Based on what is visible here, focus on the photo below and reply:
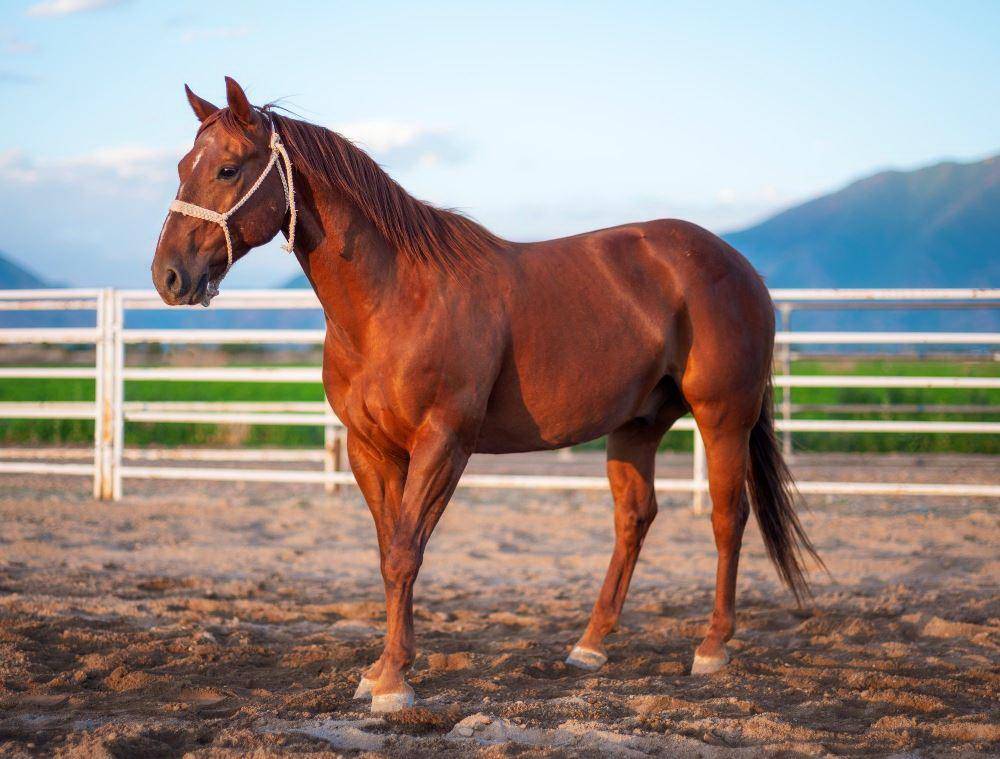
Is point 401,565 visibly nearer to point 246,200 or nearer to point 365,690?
point 365,690

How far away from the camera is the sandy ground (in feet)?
9.02

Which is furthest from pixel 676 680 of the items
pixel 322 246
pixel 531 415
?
pixel 322 246

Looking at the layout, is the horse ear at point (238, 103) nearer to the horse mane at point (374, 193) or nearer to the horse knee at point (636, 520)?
the horse mane at point (374, 193)

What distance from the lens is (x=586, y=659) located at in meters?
3.75

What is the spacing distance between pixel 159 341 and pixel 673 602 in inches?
223

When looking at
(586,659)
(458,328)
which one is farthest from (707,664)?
(458,328)

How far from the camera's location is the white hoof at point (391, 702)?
3.01 meters

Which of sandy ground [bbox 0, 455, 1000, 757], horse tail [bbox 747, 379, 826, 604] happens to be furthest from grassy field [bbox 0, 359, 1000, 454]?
horse tail [bbox 747, 379, 826, 604]

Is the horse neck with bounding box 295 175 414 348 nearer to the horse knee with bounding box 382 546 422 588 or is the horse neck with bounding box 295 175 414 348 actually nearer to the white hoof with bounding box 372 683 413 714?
the horse knee with bounding box 382 546 422 588

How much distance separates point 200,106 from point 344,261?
0.71 metres

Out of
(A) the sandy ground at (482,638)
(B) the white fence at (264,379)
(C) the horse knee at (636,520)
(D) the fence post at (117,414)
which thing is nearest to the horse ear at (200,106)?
(A) the sandy ground at (482,638)

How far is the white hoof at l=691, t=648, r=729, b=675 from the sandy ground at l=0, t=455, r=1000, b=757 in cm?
8

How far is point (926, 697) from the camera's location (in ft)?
10.2

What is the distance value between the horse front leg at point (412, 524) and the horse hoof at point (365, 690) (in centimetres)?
3
